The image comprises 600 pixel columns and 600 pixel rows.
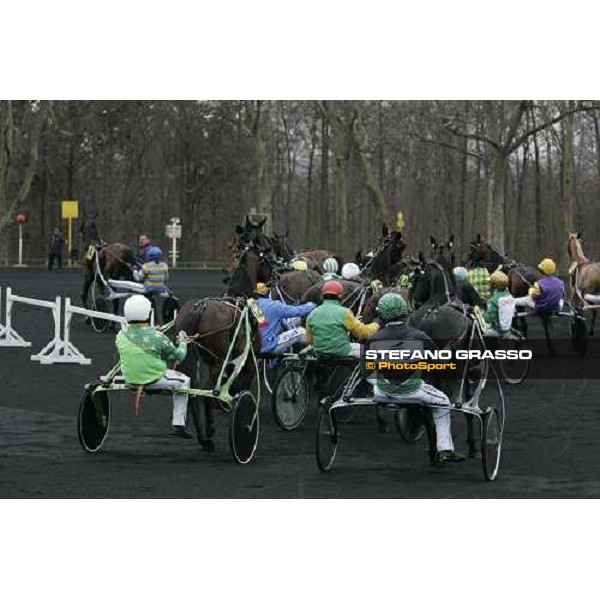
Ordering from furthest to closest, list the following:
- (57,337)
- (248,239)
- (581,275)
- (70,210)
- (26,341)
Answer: (26,341)
(57,337)
(581,275)
(70,210)
(248,239)

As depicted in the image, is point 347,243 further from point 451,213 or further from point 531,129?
point 531,129

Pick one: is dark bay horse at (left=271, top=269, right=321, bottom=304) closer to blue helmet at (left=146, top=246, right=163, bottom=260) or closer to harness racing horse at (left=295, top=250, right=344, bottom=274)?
harness racing horse at (left=295, top=250, right=344, bottom=274)

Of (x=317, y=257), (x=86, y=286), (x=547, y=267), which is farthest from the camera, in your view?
(x=86, y=286)

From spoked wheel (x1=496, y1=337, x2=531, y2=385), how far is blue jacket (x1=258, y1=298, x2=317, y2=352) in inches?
99.7

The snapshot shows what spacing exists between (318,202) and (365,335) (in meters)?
3.56

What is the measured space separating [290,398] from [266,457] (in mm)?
1662

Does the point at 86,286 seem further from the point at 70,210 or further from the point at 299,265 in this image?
the point at 299,265

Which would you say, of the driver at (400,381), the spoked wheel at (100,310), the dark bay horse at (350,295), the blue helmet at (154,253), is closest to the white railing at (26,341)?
the spoked wheel at (100,310)

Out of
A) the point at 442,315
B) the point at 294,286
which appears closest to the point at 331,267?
the point at 294,286

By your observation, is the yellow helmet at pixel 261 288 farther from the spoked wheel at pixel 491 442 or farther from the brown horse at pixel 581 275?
the spoked wheel at pixel 491 442

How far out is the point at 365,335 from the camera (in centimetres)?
1522

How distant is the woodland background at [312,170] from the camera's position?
56.1 ft

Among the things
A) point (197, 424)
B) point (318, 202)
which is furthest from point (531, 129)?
point (197, 424)

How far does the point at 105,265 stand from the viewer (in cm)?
2080
